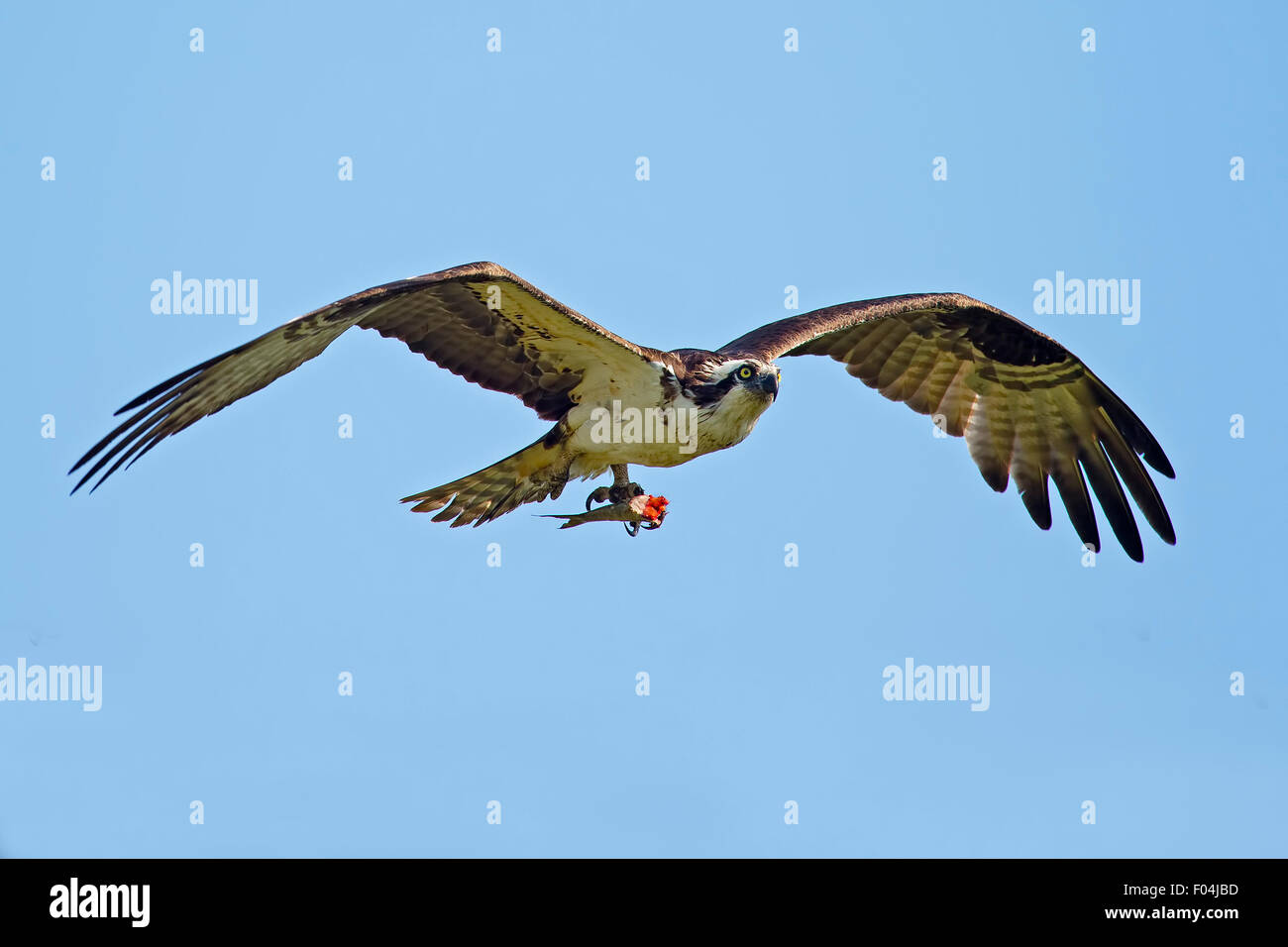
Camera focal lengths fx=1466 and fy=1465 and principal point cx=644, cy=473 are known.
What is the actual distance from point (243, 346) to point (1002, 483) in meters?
7.28

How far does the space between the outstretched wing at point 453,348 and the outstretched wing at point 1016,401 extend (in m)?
2.72

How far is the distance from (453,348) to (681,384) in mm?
1806

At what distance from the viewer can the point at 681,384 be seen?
1086cm

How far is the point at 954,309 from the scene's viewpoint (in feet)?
42.0

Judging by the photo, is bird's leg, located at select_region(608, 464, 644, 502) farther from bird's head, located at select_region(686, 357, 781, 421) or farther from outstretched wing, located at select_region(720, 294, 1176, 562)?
outstretched wing, located at select_region(720, 294, 1176, 562)

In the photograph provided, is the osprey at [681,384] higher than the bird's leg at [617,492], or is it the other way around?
the osprey at [681,384]

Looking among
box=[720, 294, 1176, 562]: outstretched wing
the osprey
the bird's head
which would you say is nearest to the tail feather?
the osprey

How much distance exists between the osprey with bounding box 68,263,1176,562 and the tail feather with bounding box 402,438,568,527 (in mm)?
11

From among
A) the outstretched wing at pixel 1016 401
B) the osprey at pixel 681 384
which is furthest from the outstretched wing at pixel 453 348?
the outstretched wing at pixel 1016 401

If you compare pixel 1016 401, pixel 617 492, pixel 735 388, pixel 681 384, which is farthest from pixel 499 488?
pixel 1016 401

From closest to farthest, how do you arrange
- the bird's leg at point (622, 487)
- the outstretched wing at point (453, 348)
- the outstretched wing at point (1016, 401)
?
the outstretched wing at point (453, 348), the bird's leg at point (622, 487), the outstretched wing at point (1016, 401)

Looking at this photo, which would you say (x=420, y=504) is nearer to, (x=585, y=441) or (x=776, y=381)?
(x=585, y=441)

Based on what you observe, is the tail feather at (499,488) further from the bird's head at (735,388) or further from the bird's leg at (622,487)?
the bird's head at (735,388)

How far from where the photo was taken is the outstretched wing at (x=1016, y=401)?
520 inches
